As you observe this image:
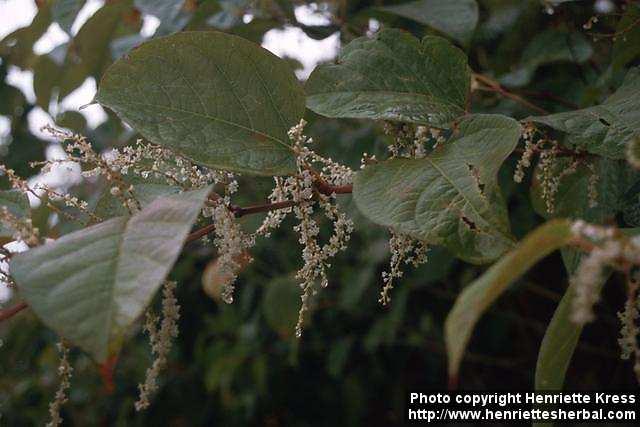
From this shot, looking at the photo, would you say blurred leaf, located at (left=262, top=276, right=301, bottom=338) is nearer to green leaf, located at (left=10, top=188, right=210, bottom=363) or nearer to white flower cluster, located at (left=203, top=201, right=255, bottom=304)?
white flower cluster, located at (left=203, top=201, right=255, bottom=304)

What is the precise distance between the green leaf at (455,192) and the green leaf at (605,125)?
0.11 m

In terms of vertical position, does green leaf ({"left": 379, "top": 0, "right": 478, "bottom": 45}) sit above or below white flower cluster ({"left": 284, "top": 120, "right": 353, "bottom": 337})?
above

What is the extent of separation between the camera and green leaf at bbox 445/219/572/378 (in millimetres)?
453

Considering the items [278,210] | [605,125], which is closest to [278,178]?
[278,210]

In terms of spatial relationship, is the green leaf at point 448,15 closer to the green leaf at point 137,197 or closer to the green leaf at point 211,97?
the green leaf at point 211,97

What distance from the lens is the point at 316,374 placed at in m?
2.72

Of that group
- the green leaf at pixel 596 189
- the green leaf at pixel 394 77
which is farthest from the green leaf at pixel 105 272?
the green leaf at pixel 596 189

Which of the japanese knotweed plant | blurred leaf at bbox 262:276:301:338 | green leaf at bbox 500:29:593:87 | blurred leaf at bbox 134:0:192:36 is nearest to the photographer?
the japanese knotweed plant

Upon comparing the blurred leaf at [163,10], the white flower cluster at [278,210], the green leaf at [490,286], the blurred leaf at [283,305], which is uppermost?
the blurred leaf at [163,10]

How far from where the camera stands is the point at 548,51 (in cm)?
141

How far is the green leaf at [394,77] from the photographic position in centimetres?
86

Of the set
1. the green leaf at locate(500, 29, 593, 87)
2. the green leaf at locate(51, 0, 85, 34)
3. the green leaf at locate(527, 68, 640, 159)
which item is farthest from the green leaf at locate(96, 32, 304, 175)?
the green leaf at locate(500, 29, 593, 87)

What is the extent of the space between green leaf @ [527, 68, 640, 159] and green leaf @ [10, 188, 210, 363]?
441 mm

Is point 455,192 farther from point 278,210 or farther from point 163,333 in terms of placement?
point 163,333
